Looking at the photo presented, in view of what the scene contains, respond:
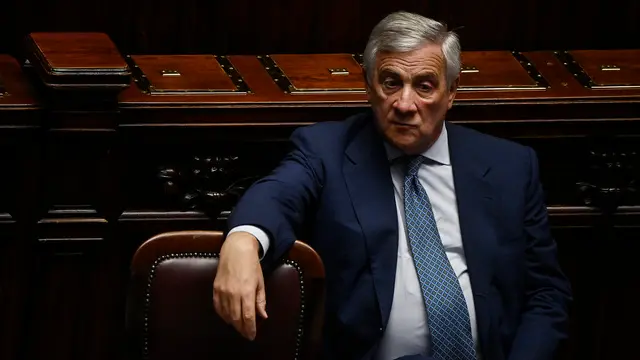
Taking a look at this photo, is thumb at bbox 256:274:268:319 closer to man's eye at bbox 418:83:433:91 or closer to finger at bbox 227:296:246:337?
finger at bbox 227:296:246:337

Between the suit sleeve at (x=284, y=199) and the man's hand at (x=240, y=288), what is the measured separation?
10cm

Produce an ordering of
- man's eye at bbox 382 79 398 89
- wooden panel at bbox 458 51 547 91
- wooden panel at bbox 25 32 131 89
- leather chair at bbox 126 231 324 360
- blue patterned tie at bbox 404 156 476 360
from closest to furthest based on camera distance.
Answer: leather chair at bbox 126 231 324 360, blue patterned tie at bbox 404 156 476 360, man's eye at bbox 382 79 398 89, wooden panel at bbox 25 32 131 89, wooden panel at bbox 458 51 547 91

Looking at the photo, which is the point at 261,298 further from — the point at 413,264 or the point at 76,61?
the point at 76,61

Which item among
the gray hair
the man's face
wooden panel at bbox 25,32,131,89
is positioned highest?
the gray hair

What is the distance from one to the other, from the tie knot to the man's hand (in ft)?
2.16

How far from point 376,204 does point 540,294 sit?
17.8 inches

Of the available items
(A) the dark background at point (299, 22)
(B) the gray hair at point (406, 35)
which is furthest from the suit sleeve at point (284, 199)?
(A) the dark background at point (299, 22)

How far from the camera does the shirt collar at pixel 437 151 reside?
3.22 meters

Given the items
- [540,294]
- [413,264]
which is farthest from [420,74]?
[540,294]

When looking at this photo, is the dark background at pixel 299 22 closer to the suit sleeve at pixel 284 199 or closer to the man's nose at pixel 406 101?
the suit sleeve at pixel 284 199

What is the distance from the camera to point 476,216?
3188mm

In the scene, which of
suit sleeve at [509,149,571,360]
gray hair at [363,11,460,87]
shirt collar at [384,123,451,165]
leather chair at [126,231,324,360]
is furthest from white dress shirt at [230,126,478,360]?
leather chair at [126,231,324,360]

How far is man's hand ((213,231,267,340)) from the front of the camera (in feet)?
8.47

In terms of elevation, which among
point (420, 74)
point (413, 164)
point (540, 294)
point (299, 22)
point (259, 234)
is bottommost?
point (540, 294)
